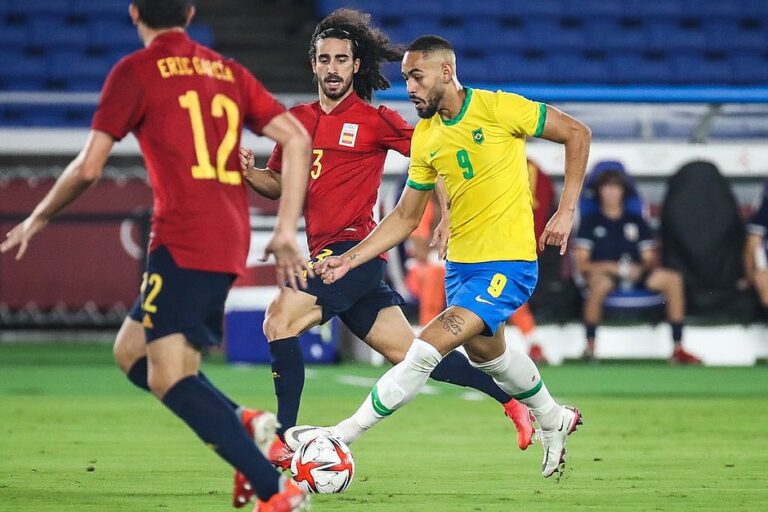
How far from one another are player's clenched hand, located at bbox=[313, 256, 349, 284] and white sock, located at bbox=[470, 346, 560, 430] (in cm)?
79

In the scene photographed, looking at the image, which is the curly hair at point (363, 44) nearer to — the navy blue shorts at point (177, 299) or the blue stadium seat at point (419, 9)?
the navy blue shorts at point (177, 299)

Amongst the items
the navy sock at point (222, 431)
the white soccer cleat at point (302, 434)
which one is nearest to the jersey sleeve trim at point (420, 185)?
the white soccer cleat at point (302, 434)

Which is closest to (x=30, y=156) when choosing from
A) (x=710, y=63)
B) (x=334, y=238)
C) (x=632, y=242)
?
(x=632, y=242)

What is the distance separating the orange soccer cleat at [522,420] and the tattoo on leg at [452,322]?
862 mm

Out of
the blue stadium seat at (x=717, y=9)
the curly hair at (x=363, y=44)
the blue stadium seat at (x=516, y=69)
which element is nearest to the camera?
the curly hair at (x=363, y=44)

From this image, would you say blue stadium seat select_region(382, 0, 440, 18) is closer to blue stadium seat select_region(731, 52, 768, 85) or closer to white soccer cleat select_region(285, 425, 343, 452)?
blue stadium seat select_region(731, 52, 768, 85)

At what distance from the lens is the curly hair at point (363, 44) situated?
6.68 meters

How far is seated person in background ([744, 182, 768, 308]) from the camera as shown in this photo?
12883mm

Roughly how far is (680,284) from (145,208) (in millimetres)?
5595

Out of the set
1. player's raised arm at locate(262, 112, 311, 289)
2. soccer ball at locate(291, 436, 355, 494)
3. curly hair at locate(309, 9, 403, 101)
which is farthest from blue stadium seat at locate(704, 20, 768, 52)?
player's raised arm at locate(262, 112, 311, 289)

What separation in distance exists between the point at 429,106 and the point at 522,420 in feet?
5.19

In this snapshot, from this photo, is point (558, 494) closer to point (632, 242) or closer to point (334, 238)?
point (334, 238)

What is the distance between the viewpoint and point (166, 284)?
4461 mm

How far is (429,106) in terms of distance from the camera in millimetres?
5980
